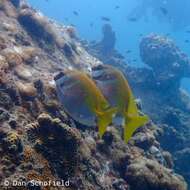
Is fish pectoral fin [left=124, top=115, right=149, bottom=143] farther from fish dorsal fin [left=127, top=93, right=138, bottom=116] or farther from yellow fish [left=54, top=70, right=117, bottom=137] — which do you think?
yellow fish [left=54, top=70, right=117, bottom=137]

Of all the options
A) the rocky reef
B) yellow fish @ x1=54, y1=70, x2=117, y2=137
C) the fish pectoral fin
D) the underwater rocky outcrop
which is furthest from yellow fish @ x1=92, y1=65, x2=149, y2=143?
the underwater rocky outcrop

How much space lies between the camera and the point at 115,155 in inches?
240

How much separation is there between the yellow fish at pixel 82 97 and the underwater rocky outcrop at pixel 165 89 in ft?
25.6

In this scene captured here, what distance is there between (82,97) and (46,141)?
0.97m

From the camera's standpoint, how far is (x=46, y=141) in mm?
4637

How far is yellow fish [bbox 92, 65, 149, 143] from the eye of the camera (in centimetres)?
400

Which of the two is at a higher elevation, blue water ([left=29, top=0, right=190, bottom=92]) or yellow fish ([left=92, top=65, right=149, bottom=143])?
blue water ([left=29, top=0, right=190, bottom=92])

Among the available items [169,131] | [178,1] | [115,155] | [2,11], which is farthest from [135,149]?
[178,1]

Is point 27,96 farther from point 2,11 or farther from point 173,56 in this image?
point 173,56

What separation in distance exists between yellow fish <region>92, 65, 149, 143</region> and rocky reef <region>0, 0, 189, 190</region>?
2.63 ft

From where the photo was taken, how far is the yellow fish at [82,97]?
394 centimetres

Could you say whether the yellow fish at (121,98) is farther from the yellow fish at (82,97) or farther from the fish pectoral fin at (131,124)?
the yellow fish at (82,97)

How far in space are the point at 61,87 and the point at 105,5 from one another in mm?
181567

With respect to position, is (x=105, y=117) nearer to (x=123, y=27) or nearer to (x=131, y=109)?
(x=131, y=109)
